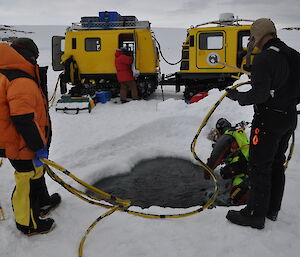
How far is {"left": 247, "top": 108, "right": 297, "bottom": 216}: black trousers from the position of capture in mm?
2713

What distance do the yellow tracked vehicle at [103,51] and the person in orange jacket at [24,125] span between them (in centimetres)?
697

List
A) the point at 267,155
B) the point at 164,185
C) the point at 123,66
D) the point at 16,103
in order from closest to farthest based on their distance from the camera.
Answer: the point at 16,103
the point at 267,155
the point at 164,185
the point at 123,66

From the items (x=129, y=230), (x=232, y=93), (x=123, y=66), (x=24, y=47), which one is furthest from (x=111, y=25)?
(x=129, y=230)

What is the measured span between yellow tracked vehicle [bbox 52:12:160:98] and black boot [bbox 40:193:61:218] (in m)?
6.60

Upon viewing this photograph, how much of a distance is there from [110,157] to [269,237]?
319 centimetres

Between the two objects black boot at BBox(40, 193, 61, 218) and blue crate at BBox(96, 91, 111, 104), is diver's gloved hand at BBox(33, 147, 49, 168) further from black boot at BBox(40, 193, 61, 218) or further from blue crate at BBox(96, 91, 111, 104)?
blue crate at BBox(96, 91, 111, 104)

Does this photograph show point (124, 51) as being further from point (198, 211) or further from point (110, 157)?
point (198, 211)

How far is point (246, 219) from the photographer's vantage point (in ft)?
9.71

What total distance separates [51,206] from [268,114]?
2.39 metres

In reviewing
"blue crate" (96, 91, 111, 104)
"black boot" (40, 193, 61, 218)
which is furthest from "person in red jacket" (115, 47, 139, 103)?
"black boot" (40, 193, 61, 218)

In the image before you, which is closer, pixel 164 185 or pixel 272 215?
pixel 272 215

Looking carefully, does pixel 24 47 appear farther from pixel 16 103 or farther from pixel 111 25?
pixel 111 25

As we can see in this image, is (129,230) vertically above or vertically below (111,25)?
below

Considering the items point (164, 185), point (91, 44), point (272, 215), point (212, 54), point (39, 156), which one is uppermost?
point (91, 44)
